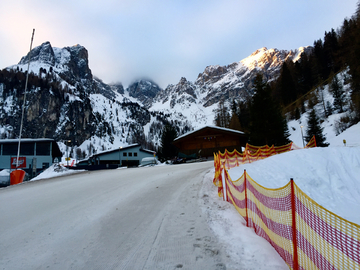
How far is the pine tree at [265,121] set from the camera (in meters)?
22.4

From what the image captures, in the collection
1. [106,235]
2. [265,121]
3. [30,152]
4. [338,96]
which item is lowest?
[106,235]

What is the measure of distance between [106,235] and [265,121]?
21973mm

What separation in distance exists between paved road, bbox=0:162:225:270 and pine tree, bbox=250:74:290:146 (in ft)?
59.1

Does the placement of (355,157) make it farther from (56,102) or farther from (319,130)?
(56,102)

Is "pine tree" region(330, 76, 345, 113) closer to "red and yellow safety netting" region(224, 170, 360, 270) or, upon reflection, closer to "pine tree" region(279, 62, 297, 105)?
"pine tree" region(279, 62, 297, 105)

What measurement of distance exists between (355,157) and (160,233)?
44.4 ft

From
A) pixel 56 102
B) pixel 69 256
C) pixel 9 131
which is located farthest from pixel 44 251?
pixel 56 102

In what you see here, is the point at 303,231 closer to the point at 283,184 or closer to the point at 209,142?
the point at 283,184

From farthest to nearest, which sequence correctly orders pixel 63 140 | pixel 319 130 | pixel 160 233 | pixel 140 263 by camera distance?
pixel 63 140
pixel 319 130
pixel 160 233
pixel 140 263

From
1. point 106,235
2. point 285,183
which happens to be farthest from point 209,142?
point 106,235

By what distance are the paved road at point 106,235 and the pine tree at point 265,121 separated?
59.1 feet

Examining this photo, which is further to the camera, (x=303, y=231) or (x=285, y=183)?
(x=285, y=183)

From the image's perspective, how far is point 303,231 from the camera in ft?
9.11

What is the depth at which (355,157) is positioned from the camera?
1173cm
